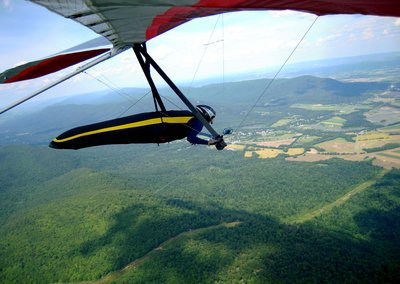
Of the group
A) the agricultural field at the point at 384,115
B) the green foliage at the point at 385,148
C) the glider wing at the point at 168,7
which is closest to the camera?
the glider wing at the point at 168,7

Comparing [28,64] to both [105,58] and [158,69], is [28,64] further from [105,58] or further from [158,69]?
[158,69]

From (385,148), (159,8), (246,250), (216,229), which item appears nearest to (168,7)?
(159,8)

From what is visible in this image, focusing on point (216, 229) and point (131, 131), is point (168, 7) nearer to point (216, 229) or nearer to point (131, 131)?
point (131, 131)

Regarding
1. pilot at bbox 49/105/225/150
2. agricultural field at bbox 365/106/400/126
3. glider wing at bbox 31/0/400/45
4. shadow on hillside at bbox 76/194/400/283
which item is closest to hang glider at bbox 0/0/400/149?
glider wing at bbox 31/0/400/45

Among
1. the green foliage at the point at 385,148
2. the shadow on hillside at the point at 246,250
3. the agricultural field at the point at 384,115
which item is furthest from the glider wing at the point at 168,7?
the agricultural field at the point at 384,115

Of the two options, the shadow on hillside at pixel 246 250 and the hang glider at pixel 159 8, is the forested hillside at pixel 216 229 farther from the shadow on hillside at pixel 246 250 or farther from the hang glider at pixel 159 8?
the hang glider at pixel 159 8

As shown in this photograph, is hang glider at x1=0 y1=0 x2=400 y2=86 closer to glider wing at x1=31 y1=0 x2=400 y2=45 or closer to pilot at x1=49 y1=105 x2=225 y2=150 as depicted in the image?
glider wing at x1=31 y1=0 x2=400 y2=45
